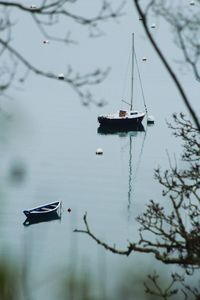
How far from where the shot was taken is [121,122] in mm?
58000

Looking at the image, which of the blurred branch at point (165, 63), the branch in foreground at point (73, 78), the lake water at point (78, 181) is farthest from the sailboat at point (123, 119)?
the blurred branch at point (165, 63)

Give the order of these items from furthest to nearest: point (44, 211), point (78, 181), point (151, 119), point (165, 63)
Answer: point (151, 119) < point (78, 181) < point (44, 211) < point (165, 63)

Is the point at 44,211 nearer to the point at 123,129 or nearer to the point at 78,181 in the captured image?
the point at 78,181

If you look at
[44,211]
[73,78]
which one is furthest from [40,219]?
[73,78]

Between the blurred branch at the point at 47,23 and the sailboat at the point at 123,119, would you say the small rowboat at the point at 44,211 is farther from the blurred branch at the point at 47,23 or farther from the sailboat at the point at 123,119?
the blurred branch at the point at 47,23

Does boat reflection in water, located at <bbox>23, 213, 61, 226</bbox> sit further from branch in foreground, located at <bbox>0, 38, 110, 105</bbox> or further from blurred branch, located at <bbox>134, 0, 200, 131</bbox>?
blurred branch, located at <bbox>134, 0, 200, 131</bbox>

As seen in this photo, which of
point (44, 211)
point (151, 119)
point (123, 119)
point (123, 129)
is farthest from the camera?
point (123, 129)

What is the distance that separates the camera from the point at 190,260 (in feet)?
10.8

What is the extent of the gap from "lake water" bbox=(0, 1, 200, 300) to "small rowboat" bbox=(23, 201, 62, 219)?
0.63 meters

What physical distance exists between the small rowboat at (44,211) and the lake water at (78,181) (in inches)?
24.8

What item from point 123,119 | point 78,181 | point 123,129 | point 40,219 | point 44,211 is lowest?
point 40,219

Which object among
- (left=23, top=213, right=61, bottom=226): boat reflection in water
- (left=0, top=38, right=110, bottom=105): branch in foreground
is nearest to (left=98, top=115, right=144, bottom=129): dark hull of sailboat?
(left=23, top=213, right=61, bottom=226): boat reflection in water

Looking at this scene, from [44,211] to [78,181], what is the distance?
764 cm

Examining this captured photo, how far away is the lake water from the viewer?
2497 centimetres
